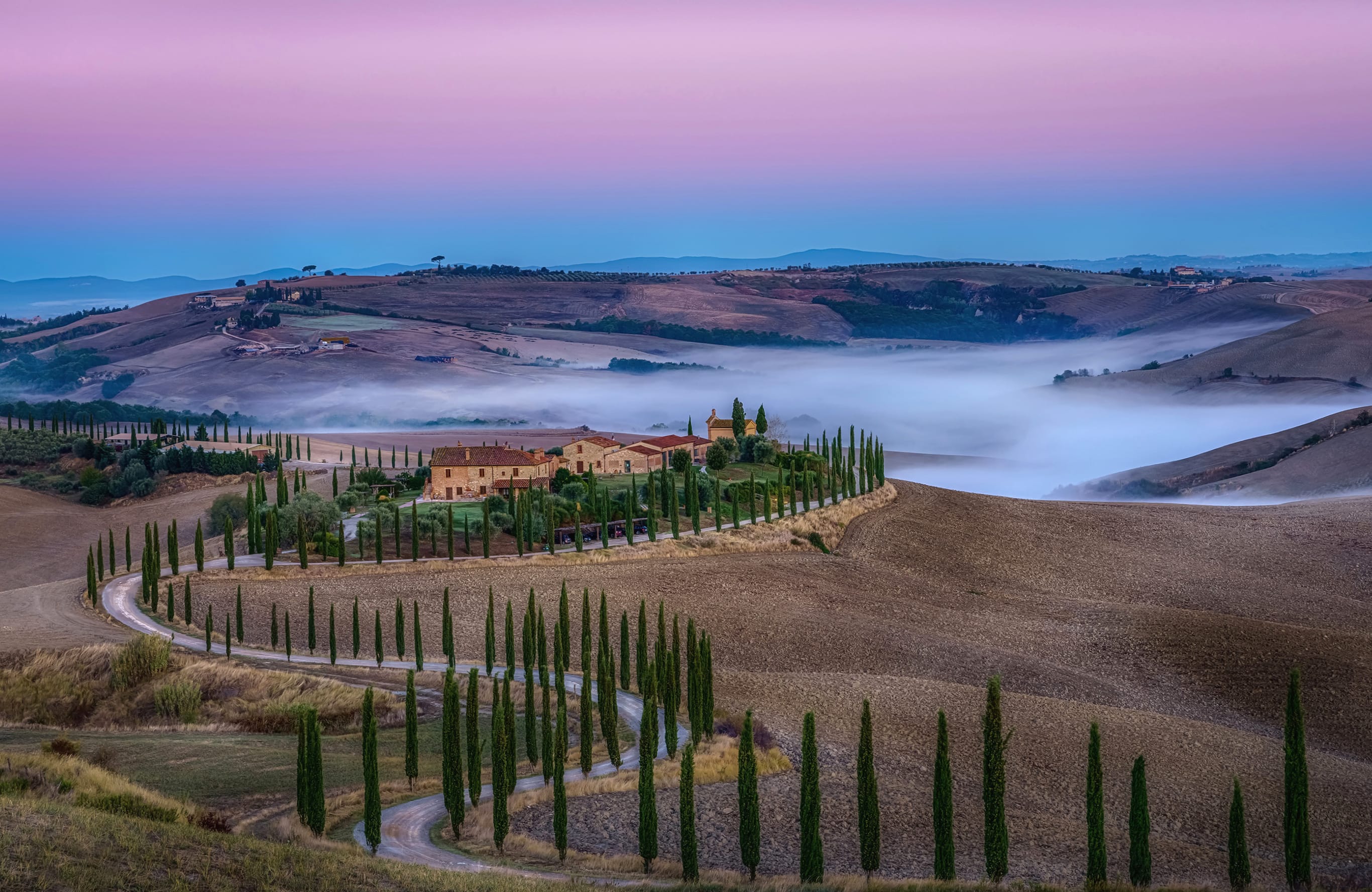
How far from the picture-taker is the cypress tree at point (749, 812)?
965 inches

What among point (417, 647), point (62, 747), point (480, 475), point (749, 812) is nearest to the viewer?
point (749, 812)

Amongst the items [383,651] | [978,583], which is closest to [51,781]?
[383,651]

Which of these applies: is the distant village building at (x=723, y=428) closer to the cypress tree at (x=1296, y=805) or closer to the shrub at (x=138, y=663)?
the shrub at (x=138, y=663)

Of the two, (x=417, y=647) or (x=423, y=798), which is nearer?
(x=423, y=798)

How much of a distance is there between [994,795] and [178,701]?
20598 millimetres

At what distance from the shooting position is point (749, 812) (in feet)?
81.1

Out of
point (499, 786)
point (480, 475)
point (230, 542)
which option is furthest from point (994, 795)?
point (480, 475)

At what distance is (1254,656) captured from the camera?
138 feet

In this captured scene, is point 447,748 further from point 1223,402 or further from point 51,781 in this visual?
point 1223,402

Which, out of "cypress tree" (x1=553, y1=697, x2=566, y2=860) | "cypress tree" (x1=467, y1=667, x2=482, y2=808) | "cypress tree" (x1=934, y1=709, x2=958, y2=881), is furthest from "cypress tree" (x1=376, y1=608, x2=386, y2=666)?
"cypress tree" (x1=934, y1=709, x2=958, y2=881)

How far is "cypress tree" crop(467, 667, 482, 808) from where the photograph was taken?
27.5m

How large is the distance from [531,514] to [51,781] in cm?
3498

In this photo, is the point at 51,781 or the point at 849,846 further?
the point at 849,846

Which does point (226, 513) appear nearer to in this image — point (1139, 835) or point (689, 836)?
point (689, 836)
